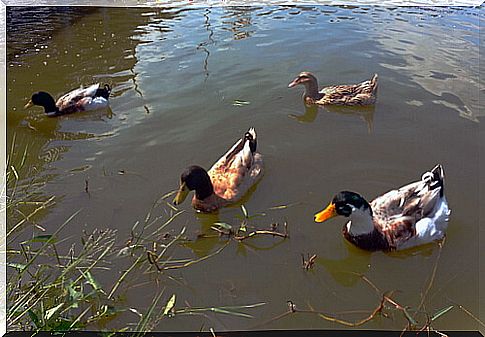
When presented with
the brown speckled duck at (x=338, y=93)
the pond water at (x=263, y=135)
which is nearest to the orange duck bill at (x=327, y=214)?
the pond water at (x=263, y=135)

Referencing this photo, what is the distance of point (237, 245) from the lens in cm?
359

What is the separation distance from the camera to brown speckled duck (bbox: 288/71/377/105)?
5422 millimetres

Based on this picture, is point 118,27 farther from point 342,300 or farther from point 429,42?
point 342,300

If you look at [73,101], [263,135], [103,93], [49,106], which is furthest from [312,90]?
[49,106]

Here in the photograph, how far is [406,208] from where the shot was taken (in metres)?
3.70

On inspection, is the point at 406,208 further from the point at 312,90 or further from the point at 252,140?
the point at 312,90

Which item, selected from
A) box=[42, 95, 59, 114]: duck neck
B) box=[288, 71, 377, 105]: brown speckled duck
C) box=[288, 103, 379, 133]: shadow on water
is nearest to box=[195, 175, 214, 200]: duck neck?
box=[288, 103, 379, 133]: shadow on water

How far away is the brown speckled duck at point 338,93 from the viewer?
213 inches

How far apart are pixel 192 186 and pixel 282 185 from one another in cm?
73

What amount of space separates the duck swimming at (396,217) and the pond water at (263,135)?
0.27 feet

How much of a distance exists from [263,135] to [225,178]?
0.89 meters

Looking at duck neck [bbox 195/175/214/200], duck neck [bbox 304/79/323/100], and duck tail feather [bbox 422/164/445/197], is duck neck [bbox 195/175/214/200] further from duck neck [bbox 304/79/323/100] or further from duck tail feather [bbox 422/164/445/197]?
duck neck [bbox 304/79/323/100]

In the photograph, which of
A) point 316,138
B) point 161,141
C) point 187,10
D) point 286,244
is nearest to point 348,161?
point 316,138

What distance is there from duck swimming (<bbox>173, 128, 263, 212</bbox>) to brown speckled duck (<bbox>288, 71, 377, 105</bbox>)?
1328mm
